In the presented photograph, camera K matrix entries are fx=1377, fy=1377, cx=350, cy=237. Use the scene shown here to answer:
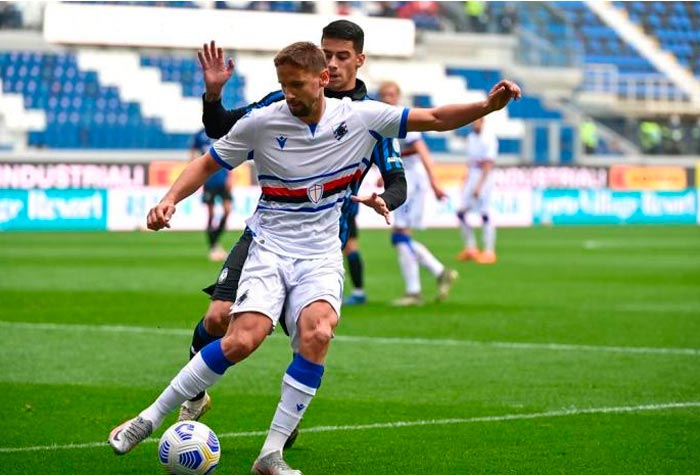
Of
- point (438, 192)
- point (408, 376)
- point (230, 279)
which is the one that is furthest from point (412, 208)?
point (230, 279)

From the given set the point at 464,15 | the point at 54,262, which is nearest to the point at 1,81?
the point at 464,15

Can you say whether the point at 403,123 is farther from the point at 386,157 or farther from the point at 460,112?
the point at 386,157

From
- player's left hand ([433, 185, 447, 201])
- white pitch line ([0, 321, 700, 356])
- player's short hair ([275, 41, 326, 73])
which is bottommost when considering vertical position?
white pitch line ([0, 321, 700, 356])

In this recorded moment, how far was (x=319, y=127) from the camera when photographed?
627 cm

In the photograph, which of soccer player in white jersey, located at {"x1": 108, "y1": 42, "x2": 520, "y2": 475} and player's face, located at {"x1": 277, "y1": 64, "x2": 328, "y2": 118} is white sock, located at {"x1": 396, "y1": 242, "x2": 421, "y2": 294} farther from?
player's face, located at {"x1": 277, "y1": 64, "x2": 328, "y2": 118}

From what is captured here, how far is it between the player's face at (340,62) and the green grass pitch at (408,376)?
1831mm

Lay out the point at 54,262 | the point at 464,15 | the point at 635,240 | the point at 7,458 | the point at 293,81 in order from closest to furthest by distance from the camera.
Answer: the point at 293,81 → the point at 7,458 → the point at 54,262 → the point at 635,240 → the point at 464,15

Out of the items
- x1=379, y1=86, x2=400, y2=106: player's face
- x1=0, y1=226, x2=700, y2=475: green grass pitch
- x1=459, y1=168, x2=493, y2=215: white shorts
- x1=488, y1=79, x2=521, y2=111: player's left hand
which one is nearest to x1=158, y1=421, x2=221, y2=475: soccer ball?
x1=0, y1=226, x2=700, y2=475: green grass pitch

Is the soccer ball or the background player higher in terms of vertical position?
the soccer ball

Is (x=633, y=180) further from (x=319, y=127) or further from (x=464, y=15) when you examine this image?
(x=319, y=127)

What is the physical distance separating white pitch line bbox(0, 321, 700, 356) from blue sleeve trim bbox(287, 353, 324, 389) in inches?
201

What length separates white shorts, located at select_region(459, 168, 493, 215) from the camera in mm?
22000

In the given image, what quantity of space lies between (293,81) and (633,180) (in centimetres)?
3298

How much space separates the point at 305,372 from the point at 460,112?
1.35m
